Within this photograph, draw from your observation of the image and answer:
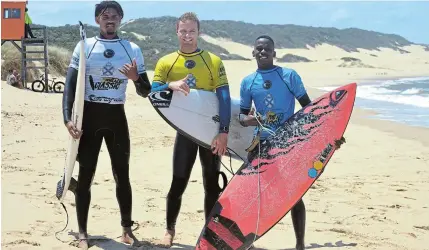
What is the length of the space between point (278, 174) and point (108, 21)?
1582 millimetres

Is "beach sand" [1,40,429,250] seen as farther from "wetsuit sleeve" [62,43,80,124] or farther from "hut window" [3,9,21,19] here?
"hut window" [3,9,21,19]

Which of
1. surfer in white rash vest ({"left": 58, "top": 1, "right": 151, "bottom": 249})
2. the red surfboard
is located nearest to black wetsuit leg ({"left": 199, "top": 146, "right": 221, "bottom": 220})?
the red surfboard

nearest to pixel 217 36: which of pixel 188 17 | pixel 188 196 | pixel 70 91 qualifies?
pixel 188 196

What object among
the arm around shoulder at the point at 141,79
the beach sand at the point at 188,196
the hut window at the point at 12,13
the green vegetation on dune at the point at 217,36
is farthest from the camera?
the green vegetation on dune at the point at 217,36

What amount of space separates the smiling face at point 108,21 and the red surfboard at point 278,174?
1318mm

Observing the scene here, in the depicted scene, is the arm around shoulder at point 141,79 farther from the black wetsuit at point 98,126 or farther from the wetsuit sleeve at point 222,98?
the wetsuit sleeve at point 222,98

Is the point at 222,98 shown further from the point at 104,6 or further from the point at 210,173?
the point at 104,6

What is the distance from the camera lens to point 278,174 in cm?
354

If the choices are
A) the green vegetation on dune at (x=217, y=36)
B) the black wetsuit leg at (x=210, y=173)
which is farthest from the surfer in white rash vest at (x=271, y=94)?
the green vegetation on dune at (x=217, y=36)

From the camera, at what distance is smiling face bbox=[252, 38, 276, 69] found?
11.5 feet

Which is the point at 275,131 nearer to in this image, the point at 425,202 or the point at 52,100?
the point at 425,202

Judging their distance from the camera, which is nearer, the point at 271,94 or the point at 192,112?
the point at 271,94

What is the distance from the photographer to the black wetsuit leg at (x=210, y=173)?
3638mm

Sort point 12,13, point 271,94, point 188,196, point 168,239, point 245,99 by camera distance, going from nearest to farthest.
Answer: point 271,94, point 245,99, point 168,239, point 188,196, point 12,13
